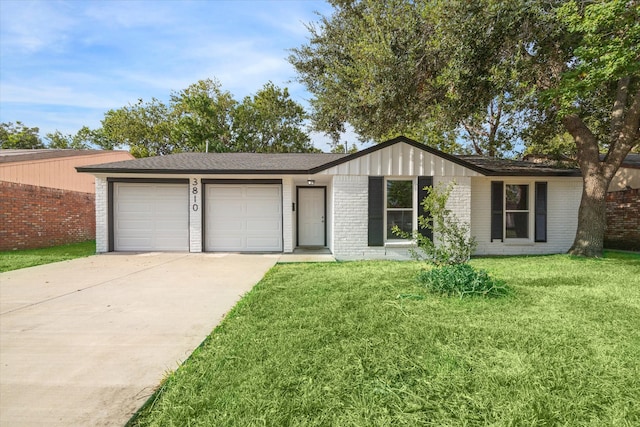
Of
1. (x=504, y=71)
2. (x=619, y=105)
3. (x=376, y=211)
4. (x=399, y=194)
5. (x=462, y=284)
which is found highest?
(x=504, y=71)

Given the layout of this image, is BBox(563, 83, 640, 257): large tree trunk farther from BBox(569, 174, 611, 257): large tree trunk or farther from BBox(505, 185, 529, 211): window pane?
BBox(505, 185, 529, 211): window pane

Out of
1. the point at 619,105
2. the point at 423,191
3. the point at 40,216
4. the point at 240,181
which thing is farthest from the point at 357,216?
the point at 40,216

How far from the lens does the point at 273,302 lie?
446 cm

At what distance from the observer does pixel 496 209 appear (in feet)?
32.5

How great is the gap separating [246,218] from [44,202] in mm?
7745

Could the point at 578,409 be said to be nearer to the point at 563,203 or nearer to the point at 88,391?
the point at 88,391

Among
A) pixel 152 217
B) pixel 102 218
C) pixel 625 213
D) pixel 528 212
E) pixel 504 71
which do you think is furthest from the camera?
pixel 625 213

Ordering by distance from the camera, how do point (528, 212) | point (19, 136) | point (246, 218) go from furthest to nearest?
1. point (19, 136)
2. point (246, 218)
3. point (528, 212)

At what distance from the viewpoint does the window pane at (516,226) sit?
1016 cm

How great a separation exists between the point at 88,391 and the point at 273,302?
236 cm

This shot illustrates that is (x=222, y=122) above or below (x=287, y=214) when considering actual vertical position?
above

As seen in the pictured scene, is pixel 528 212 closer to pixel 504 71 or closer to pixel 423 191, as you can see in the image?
pixel 423 191

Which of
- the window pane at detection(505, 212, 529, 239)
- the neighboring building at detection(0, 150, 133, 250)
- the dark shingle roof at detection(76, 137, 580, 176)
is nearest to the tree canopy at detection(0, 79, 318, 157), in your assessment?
the neighboring building at detection(0, 150, 133, 250)

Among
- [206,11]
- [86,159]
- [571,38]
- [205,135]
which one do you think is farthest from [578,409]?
[205,135]
